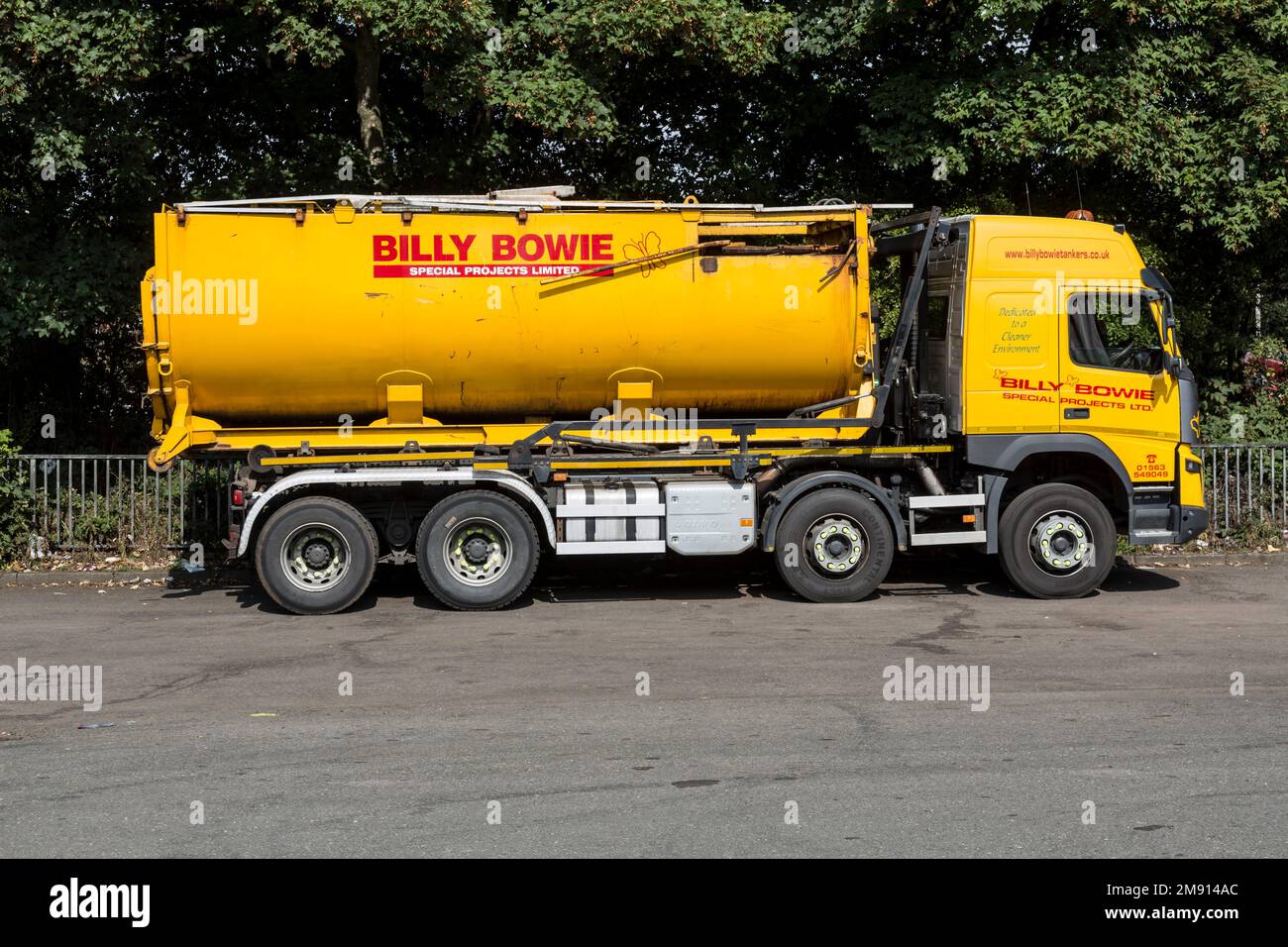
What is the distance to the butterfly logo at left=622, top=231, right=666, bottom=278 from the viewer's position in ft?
40.8

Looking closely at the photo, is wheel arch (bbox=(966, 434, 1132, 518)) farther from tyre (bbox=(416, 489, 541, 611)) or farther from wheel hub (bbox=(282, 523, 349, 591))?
wheel hub (bbox=(282, 523, 349, 591))

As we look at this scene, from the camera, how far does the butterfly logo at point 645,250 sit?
12.4m

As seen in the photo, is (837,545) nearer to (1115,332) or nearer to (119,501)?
(1115,332)

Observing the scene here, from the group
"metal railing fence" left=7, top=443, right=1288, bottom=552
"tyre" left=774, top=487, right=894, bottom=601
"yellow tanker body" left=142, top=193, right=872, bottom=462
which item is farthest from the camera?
"metal railing fence" left=7, top=443, right=1288, bottom=552

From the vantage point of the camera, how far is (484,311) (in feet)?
40.3

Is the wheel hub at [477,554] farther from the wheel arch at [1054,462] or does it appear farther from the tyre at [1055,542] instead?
the tyre at [1055,542]

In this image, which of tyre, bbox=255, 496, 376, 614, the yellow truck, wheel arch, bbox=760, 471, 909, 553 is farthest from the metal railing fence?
wheel arch, bbox=760, 471, 909, 553

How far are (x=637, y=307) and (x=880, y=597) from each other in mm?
3544

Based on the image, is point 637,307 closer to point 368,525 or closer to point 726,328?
point 726,328

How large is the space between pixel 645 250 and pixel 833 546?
3.14 metres

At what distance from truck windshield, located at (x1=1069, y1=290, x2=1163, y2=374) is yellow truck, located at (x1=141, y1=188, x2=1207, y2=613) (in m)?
0.02

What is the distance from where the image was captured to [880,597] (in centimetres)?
1324

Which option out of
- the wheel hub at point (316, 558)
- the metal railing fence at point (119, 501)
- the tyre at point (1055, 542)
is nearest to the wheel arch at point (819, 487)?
the tyre at point (1055, 542)

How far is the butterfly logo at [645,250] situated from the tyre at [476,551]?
2.38 meters
